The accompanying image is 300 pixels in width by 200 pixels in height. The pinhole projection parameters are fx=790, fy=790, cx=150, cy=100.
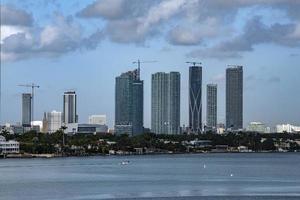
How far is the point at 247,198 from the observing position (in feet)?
245

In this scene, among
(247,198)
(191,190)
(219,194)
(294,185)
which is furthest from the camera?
(294,185)

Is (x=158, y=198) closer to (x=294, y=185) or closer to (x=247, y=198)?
(x=247, y=198)

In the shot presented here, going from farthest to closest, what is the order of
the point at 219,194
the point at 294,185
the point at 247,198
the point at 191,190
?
1. the point at 294,185
2. the point at 191,190
3. the point at 219,194
4. the point at 247,198

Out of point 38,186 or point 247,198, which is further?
point 38,186

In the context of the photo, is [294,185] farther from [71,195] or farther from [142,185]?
[71,195]

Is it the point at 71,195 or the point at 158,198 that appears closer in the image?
the point at 158,198

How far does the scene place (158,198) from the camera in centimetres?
7594

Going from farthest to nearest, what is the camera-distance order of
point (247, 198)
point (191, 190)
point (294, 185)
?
point (294, 185)
point (191, 190)
point (247, 198)

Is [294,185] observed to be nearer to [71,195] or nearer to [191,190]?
[191,190]

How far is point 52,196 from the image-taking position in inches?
3184

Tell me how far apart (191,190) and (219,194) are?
7.38m

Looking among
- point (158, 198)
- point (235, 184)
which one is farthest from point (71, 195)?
point (235, 184)

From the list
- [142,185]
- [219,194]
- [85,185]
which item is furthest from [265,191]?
[85,185]

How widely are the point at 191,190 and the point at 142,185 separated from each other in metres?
12.1
